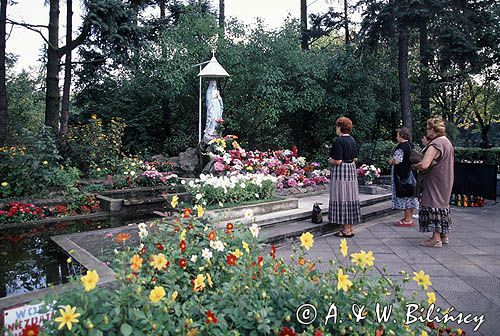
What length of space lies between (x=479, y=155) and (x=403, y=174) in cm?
757

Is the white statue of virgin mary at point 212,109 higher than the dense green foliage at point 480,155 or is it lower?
higher

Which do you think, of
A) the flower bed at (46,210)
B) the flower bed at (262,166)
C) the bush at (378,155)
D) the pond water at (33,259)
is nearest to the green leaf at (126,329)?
the pond water at (33,259)

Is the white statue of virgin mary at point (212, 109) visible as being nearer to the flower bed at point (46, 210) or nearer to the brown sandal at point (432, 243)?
the flower bed at point (46, 210)

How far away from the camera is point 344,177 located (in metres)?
5.25

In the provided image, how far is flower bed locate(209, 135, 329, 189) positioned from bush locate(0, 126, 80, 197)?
2.94 m

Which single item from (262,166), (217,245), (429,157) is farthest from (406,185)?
(217,245)

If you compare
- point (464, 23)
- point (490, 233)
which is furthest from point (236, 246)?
point (464, 23)

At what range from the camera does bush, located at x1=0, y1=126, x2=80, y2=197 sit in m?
7.27

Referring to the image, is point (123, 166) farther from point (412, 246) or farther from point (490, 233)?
point (490, 233)

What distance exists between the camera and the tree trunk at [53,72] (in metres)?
10.7

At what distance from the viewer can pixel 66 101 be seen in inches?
541

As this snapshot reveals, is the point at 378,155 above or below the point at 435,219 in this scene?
above

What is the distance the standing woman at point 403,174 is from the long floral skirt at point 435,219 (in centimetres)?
108

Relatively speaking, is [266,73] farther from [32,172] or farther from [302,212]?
[32,172]
